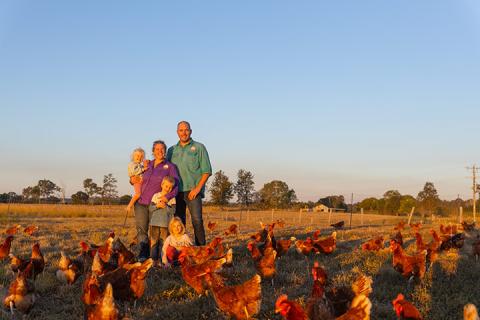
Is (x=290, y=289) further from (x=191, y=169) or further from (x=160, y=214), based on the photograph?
(x=191, y=169)

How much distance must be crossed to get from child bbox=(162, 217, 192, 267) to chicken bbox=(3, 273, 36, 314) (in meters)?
2.33

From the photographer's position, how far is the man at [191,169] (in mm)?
7750

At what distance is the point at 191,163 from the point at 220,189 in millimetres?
45740

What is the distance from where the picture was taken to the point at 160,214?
732 centimetres

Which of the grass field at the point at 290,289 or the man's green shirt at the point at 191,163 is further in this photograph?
the man's green shirt at the point at 191,163

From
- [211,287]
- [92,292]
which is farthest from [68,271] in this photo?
[211,287]

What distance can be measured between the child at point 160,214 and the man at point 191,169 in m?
0.49

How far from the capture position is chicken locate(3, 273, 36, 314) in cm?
509

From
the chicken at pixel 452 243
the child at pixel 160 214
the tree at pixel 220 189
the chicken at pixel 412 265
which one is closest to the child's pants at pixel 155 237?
the child at pixel 160 214

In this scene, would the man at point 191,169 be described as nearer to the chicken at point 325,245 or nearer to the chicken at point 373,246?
the chicken at point 325,245

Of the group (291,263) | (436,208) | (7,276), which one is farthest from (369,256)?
(436,208)

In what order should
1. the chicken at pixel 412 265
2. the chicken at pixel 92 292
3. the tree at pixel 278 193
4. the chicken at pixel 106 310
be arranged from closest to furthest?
the chicken at pixel 106 310 < the chicken at pixel 92 292 < the chicken at pixel 412 265 < the tree at pixel 278 193

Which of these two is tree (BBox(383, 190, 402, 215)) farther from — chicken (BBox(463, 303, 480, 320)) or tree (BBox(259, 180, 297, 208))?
chicken (BBox(463, 303, 480, 320))

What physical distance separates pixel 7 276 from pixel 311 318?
17.6 ft
